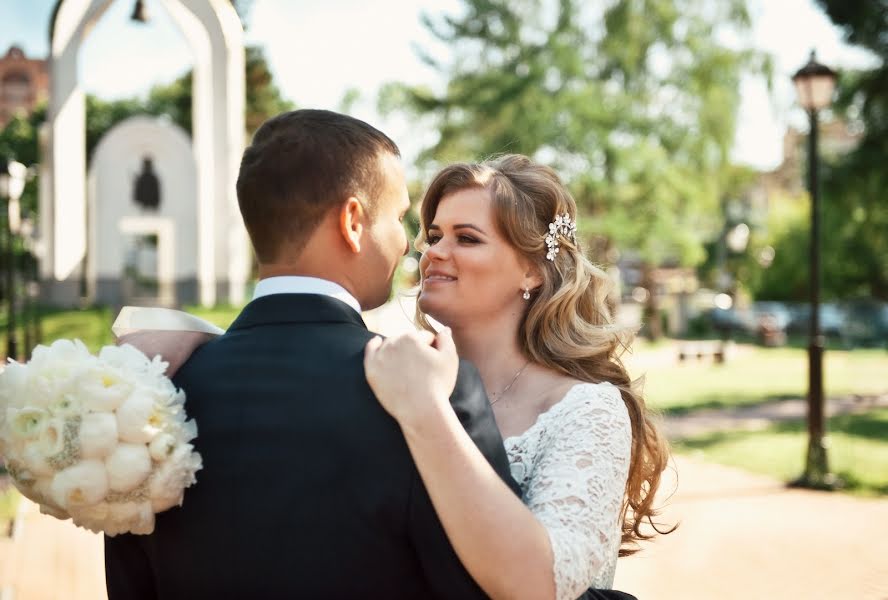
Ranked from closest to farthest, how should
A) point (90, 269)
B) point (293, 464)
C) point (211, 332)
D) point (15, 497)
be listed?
1. point (293, 464)
2. point (211, 332)
3. point (15, 497)
4. point (90, 269)

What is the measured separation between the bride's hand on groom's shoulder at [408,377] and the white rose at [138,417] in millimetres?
435

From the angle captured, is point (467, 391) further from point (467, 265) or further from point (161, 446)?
point (467, 265)

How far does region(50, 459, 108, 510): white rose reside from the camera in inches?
68.1

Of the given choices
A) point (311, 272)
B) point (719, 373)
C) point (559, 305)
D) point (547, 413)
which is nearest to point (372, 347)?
point (311, 272)

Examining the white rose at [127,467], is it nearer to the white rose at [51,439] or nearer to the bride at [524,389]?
the white rose at [51,439]

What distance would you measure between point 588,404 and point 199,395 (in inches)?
47.2

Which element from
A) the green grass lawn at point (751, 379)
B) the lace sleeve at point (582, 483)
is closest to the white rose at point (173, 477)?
the lace sleeve at point (582, 483)

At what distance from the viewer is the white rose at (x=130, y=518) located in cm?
176

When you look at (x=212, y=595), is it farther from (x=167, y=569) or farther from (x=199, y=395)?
(x=199, y=395)

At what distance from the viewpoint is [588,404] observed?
2596 mm

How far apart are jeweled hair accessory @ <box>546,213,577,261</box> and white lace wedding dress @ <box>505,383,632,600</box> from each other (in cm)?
66

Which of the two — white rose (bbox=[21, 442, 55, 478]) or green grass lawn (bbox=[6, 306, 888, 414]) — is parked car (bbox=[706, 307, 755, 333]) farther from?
white rose (bbox=[21, 442, 55, 478])

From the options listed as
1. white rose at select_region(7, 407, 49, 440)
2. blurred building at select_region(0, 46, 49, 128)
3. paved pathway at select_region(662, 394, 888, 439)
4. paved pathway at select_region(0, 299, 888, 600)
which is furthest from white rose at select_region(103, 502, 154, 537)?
blurred building at select_region(0, 46, 49, 128)

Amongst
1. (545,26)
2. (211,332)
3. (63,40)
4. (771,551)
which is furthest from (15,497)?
(545,26)
